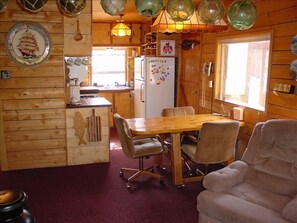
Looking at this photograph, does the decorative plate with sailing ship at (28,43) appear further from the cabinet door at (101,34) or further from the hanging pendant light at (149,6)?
the cabinet door at (101,34)

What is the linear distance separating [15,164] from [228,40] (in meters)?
3.50

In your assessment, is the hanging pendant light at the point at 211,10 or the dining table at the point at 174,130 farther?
the dining table at the point at 174,130

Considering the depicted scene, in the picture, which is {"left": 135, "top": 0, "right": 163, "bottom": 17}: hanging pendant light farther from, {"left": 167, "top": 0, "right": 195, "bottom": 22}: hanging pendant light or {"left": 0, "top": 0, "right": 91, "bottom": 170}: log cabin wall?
{"left": 0, "top": 0, "right": 91, "bottom": 170}: log cabin wall

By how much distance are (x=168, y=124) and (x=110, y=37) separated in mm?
4033

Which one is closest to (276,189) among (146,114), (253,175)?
(253,175)

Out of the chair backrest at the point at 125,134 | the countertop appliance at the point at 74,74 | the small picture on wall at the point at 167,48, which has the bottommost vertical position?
the chair backrest at the point at 125,134

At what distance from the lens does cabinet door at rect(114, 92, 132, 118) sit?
281 inches

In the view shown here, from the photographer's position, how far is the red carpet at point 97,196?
9.91 ft

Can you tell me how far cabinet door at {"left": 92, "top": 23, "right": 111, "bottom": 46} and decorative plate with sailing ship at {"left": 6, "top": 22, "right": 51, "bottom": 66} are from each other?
9.96 ft

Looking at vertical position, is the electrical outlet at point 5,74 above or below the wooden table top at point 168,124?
above

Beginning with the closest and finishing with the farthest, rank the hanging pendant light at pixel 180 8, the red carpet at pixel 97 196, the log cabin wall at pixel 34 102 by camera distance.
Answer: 1. the hanging pendant light at pixel 180 8
2. the red carpet at pixel 97 196
3. the log cabin wall at pixel 34 102

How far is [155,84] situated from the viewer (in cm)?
615

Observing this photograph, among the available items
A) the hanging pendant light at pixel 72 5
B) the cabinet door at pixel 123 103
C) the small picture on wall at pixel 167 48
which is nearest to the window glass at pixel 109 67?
the cabinet door at pixel 123 103

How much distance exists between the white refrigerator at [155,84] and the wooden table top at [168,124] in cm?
198
